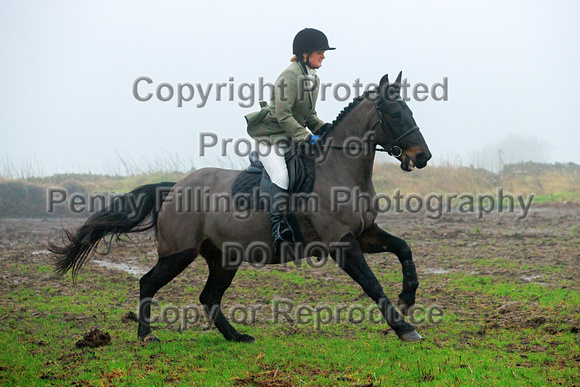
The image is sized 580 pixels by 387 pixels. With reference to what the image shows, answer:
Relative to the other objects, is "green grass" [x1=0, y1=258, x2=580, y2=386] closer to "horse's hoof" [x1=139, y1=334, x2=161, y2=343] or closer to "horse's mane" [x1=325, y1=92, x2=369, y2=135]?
"horse's hoof" [x1=139, y1=334, x2=161, y2=343]

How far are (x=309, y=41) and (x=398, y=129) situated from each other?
4.75 feet

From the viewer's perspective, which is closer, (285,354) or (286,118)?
(285,354)

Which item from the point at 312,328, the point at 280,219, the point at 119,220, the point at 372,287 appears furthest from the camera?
the point at 119,220

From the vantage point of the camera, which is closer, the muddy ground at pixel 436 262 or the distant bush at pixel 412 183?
the muddy ground at pixel 436 262

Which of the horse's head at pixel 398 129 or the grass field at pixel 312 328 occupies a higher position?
the horse's head at pixel 398 129

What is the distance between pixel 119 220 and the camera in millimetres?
7555

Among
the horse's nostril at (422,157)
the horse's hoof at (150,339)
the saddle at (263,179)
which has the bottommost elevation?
the horse's hoof at (150,339)

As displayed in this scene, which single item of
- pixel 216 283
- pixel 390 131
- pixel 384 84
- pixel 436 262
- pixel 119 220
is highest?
pixel 384 84

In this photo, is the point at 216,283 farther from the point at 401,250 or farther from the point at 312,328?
the point at 401,250

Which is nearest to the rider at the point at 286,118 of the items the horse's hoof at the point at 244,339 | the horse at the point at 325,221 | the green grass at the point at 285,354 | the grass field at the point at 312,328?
the horse at the point at 325,221

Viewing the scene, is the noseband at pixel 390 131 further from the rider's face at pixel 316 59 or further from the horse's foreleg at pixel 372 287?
the horse's foreleg at pixel 372 287

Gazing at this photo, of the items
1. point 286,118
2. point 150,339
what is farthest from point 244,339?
point 286,118

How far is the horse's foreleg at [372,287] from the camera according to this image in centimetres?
600

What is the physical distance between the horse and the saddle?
9cm
